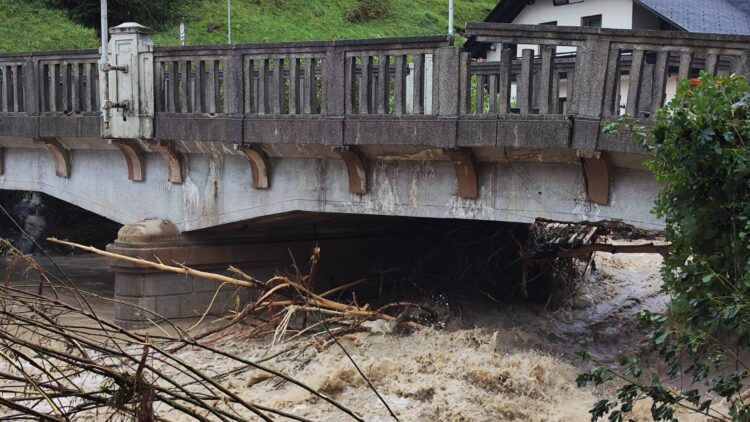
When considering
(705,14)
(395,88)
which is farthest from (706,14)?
(395,88)

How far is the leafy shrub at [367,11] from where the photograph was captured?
1564 inches

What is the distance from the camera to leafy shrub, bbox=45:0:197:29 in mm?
28375

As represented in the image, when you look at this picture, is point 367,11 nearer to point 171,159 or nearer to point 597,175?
point 171,159

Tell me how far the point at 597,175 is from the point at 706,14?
51.7ft

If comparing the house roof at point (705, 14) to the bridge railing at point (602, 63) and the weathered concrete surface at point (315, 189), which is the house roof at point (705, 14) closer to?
the weathered concrete surface at point (315, 189)

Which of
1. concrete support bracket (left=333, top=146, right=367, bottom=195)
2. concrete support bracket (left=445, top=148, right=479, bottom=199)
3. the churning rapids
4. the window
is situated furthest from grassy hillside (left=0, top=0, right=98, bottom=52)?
concrete support bracket (left=445, top=148, right=479, bottom=199)

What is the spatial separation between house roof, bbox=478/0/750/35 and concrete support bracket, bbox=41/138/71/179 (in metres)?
13.5

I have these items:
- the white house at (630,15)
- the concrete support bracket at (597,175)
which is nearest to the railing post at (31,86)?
the concrete support bracket at (597,175)

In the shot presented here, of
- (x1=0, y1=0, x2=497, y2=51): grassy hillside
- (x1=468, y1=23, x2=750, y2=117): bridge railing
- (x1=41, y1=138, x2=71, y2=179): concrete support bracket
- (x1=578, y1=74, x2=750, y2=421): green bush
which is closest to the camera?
(x1=578, y1=74, x2=750, y2=421): green bush

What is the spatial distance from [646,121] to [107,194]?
8559 millimetres

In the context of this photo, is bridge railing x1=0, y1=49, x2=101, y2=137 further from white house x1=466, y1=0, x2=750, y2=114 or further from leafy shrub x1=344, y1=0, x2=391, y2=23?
leafy shrub x1=344, y1=0, x2=391, y2=23

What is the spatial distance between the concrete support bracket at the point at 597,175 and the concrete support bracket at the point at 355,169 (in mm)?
2771

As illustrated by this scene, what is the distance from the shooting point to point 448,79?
10.4m

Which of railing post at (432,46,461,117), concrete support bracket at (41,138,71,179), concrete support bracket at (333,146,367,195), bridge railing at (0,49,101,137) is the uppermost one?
railing post at (432,46,461,117)
